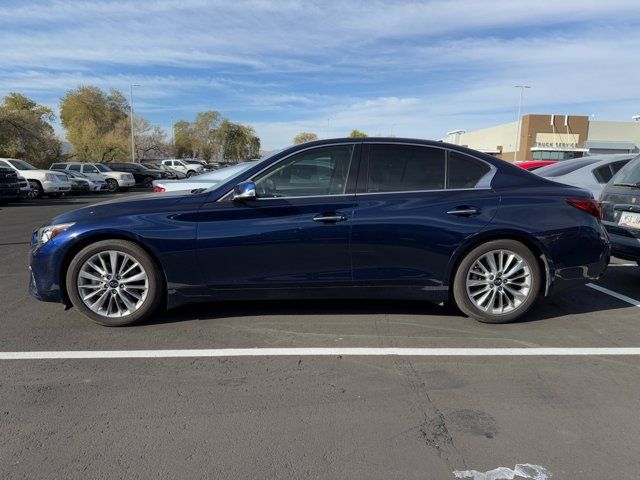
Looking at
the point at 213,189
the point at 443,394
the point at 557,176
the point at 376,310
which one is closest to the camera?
the point at 443,394

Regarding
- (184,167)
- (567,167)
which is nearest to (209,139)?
(184,167)

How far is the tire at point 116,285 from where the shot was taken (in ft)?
14.0

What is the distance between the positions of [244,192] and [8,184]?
15.3m

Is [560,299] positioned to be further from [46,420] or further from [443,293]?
[46,420]

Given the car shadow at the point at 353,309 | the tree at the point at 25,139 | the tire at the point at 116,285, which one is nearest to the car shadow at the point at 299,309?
the car shadow at the point at 353,309

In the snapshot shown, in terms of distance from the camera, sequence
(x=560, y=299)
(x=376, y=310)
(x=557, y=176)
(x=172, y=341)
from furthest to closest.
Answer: (x=557, y=176), (x=560, y=299), (x=376, y=310), (x=172, y=341)

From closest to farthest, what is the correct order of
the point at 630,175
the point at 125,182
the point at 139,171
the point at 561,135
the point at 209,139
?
the point at 630,175 → the point at 125,182 → the point at 139,171 → the point at 561,135 → the point at 209,139

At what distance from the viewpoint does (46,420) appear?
115 inches

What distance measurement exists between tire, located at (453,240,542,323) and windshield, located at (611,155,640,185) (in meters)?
2.20

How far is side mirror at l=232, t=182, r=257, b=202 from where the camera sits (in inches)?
163

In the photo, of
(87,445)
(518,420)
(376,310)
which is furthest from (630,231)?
(87,445)

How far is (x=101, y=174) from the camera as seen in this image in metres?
25.9

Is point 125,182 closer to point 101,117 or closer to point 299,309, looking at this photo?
point 299,309

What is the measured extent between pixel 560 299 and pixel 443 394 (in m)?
2.83
